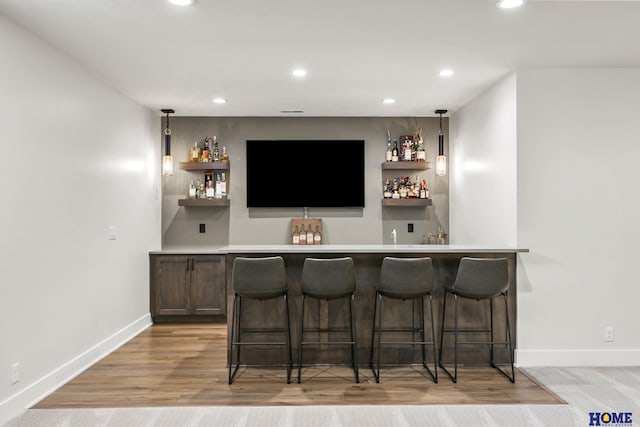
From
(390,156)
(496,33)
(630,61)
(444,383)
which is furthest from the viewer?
(390,156)

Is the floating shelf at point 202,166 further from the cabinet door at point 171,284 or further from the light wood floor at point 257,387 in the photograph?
the light wood floor at point 257,387

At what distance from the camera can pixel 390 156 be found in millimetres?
5668

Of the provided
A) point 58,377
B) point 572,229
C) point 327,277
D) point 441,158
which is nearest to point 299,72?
point 327,277

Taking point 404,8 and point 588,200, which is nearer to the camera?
point 404,8

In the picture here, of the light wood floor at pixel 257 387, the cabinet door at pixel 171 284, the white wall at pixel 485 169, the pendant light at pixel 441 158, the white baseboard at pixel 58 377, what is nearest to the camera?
the white baseboard at pixel 58 377

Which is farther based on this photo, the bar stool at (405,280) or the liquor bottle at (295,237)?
the liquor bottle at (295,237)

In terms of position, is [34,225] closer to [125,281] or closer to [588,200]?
[125,281]

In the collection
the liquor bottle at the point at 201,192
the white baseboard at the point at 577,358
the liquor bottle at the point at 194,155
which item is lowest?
the white baseboard at the point at 577,358

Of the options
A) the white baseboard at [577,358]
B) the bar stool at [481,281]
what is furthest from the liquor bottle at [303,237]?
the white baseboard at [577,358]

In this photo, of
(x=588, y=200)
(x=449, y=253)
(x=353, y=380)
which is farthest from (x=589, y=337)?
(x=353, y=380)

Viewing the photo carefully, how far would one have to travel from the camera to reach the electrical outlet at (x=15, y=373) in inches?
114

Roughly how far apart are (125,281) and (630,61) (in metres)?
5.12

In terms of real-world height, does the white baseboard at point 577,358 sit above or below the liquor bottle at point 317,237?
below

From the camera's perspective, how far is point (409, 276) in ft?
11.4
